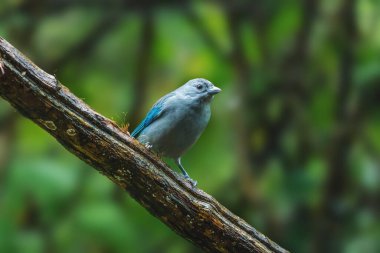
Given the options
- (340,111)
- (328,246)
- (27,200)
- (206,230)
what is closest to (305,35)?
(340,111)

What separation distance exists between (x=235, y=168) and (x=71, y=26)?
87.9 inches

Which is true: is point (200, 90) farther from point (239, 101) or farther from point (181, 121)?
point (239, 101)

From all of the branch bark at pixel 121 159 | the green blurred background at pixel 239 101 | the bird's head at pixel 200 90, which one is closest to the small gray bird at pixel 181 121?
the bird's head at pixel 200 90

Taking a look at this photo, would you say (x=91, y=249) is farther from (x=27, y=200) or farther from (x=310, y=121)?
(x=310, y=121)

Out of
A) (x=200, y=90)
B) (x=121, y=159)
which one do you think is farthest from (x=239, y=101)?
(x=121, y=159)

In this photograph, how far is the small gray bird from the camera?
12.5 ft

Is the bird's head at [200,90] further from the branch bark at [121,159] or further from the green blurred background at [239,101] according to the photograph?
the green blurred background at [239,101]

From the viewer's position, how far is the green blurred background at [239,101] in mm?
6416

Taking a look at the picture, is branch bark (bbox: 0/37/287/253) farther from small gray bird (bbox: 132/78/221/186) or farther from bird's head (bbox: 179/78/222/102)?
bird's head (bbox: 179/78/222/102)

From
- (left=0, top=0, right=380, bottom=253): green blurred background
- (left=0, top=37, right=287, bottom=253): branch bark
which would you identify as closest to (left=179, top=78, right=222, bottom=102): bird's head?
(left=0, top=37, right=287, bottom=253): branch bark

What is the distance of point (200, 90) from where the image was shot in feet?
12.7

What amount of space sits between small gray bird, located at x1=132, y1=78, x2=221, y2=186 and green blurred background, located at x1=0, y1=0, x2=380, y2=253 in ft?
7.93

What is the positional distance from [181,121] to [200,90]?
8.5 inches

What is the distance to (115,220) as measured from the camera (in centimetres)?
598
